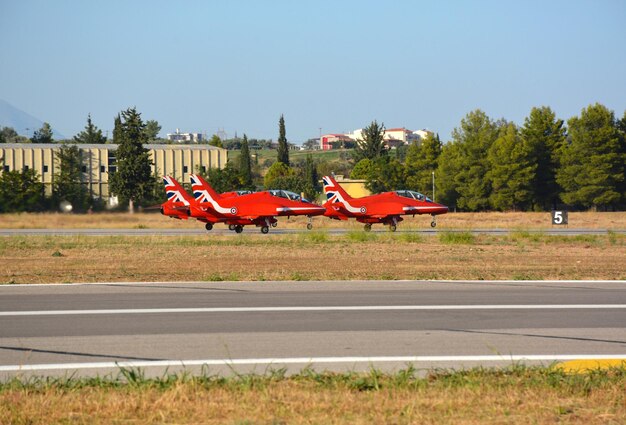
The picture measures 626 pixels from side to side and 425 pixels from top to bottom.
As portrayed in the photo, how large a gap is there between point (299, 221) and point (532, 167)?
25.4m

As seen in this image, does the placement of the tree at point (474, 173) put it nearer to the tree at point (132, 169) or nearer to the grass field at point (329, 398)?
the tree at point (132, 169)

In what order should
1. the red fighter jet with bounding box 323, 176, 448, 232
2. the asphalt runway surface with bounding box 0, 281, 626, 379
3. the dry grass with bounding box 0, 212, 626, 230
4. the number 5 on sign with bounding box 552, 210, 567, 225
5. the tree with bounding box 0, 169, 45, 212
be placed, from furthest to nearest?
the number 5 on sign with bounding box 552, 210, 567, 225, the tree with bounding box 0, 169, 45, 212, the dry grass with bounding box 0, 212, 626, 230, the red fighter jet with bounding box 323, 176, 448, 232, the asphalt runway surface with bounding box 0, 281, 626, 379

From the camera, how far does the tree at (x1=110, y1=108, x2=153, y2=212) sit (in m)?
74.7

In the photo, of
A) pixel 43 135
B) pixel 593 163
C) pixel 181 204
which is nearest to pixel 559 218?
pixel 181 204

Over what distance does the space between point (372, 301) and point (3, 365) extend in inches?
268

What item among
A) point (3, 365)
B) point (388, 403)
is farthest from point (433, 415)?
point (3, 365)

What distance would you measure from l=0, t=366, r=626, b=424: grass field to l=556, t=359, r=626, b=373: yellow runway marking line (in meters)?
0.39

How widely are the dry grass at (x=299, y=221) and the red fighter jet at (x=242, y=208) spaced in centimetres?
519

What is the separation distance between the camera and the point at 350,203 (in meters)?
47.0

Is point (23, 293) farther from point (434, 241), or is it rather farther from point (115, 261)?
point (434, 241)

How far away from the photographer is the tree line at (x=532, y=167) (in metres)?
73.4

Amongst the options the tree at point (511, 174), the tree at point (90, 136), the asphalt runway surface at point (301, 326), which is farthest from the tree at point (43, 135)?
the asphalt runway surface at point (301, 326)

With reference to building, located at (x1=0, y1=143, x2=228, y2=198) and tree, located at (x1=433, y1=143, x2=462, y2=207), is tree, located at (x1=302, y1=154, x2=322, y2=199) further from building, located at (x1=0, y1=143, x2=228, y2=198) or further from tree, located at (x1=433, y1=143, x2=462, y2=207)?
tree, located at (x1=433, y1=143, x2=462, y2=207)

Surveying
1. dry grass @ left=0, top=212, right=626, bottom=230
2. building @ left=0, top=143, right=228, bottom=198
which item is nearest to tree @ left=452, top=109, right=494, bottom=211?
dry grass @ left=0, top=212, right=626, bottom=230
